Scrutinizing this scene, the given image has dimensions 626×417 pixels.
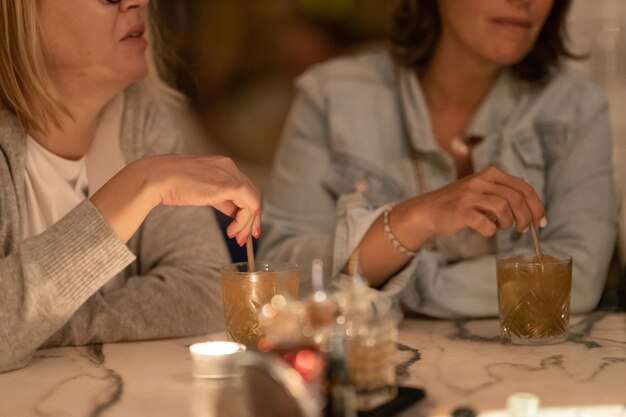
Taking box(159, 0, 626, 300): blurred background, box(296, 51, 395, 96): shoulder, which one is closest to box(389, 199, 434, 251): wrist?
box(296, 51, 395, 96): shoulder

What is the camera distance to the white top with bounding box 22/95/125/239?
165 cm

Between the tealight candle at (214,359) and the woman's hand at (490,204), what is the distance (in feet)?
1.40

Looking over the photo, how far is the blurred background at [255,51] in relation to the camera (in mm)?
3008

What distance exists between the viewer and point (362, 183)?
1.94 m

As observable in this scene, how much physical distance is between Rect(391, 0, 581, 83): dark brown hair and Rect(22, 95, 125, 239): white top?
660 millimetres

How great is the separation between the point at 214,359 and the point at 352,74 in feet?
3.16

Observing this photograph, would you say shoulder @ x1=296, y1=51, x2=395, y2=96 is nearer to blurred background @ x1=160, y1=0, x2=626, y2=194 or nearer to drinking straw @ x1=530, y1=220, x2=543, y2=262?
drinking straw @ x1=530, y1=220, x2=543, y2=262

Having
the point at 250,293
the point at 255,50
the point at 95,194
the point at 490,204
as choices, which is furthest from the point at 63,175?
the point at 255,50

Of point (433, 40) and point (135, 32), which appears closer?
point (135, 32)

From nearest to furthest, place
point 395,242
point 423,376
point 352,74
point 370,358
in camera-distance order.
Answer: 1. point 370,358
2. point 423,376
3. point 395,242
4. point 352,74

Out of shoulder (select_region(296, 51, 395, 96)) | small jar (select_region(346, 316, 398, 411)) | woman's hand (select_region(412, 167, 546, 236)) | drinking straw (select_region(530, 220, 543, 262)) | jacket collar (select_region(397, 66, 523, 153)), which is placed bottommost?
small jar (select_region(346, 316, 398, 411))

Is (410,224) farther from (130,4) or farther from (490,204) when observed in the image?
(130,4)

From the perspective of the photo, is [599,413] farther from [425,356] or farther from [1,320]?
[1,320]

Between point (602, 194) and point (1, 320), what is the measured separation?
1.12 metres
